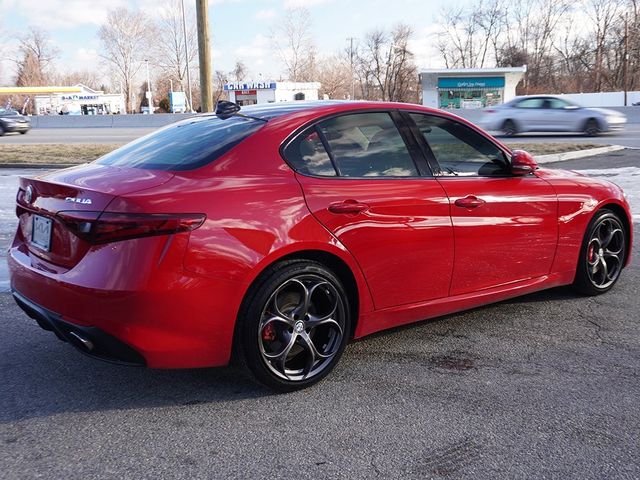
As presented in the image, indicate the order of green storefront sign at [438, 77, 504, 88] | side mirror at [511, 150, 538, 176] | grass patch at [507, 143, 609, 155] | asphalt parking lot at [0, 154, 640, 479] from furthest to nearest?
green storefront sign at [438, 77, 504, 88]
grass patch at [507, 143, 609, 155]
side mirror at [511, 150, 538, 176]
asphalt parking lot at [0, 154, 640, 479]

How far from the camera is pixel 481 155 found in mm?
4402

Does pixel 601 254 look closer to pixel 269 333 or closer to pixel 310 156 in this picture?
pixel 310 156

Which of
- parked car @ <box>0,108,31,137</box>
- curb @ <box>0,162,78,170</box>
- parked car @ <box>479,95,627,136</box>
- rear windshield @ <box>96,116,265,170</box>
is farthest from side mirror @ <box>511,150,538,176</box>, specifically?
parked car @ <box>0,108,31,137</box>

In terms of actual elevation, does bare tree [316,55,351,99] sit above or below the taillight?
above

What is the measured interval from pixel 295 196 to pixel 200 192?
52 cm

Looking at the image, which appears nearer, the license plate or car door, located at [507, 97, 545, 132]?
the license plate

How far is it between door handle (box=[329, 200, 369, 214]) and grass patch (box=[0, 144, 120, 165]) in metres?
13.4

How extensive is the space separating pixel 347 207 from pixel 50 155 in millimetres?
16017

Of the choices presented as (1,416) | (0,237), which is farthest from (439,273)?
(0,237)

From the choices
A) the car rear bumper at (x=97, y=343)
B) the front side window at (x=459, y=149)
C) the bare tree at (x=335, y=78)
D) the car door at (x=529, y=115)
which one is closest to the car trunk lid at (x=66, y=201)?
the car rear bumper at (x=97, y=343)

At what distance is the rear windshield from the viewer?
343 centimetres

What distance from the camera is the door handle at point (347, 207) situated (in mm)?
3453

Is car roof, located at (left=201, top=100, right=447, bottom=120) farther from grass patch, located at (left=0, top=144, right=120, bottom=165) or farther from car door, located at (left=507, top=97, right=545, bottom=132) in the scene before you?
car door, located at (left=507, top=97, right=545, bottom=132)

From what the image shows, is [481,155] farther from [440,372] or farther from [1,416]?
[1,416]
